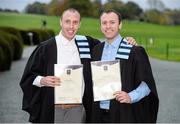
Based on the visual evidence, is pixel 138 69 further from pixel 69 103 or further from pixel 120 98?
pixel 69 103

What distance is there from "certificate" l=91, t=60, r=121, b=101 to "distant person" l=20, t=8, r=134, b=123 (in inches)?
9.8

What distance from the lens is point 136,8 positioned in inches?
1647

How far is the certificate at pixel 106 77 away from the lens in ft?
17.6

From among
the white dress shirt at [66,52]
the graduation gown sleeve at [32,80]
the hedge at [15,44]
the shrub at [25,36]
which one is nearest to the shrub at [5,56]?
the hedge at [15,44]

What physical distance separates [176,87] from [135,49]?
37.3 ft

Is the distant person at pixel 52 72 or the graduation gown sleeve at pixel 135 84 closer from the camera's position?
the graduation gown sleeve at pixel 135 84

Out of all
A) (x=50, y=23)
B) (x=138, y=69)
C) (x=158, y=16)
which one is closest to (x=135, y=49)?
(x=138, y=69)

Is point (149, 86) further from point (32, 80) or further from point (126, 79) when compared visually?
point (32, 80)

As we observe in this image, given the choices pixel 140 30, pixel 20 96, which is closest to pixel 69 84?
pixel 20 96

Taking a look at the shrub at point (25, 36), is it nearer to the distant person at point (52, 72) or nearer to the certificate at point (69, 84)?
the distant person at point (52, 72)

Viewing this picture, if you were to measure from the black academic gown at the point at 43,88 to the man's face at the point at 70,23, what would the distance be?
0.21 metres

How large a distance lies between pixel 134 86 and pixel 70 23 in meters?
0.81

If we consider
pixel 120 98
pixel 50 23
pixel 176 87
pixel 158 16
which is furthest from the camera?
pixel 50 23

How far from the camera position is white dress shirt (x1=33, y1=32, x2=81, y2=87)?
18.4 ft
